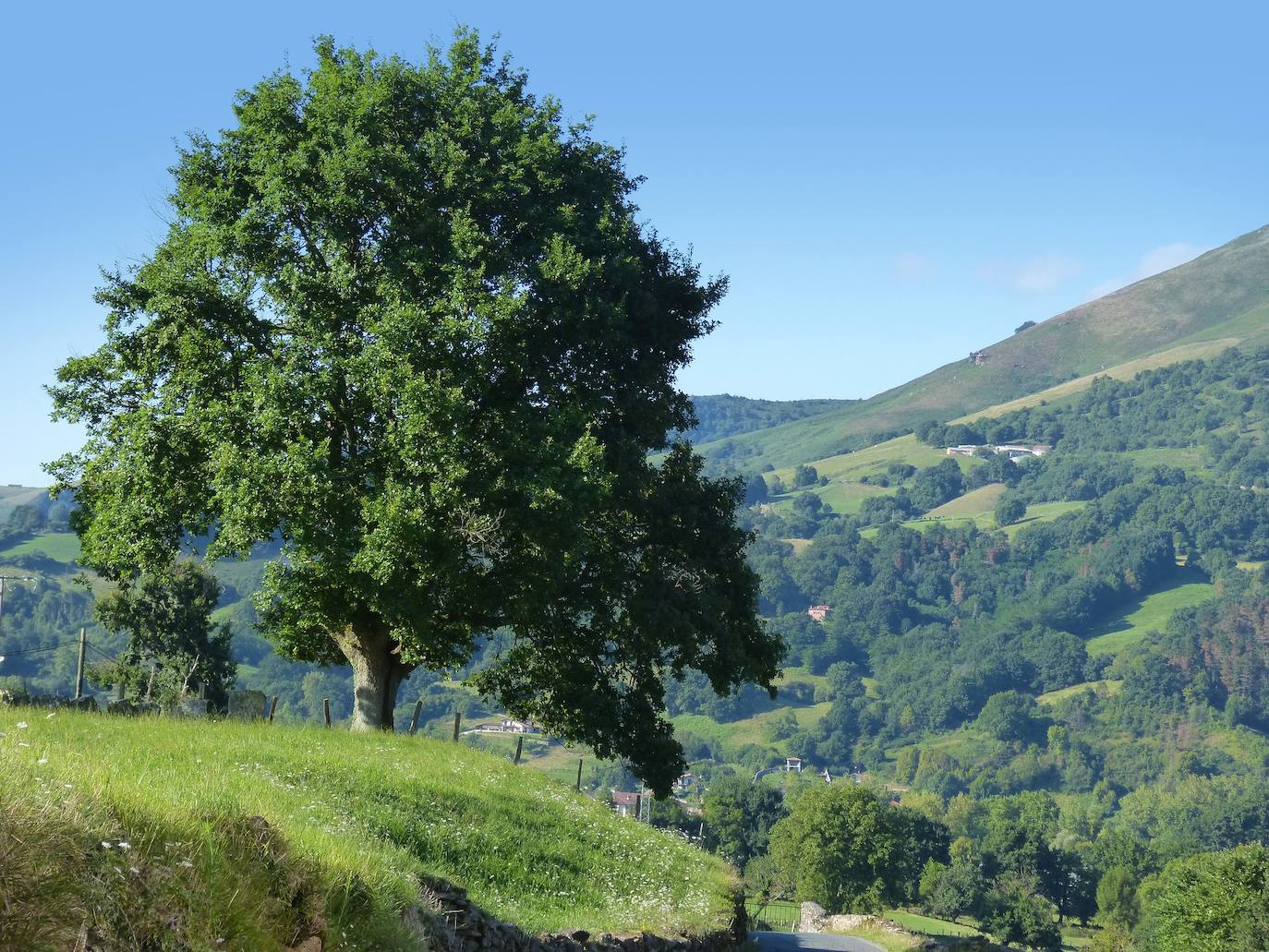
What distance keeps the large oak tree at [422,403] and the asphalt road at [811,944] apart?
832 centimetres

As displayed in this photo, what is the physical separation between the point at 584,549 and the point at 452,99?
42.3 feet

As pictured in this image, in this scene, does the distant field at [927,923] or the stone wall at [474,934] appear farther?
the distant field at [927,923]

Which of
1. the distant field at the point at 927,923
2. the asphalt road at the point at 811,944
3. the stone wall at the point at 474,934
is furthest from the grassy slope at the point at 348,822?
the distant field at the point at 927,923

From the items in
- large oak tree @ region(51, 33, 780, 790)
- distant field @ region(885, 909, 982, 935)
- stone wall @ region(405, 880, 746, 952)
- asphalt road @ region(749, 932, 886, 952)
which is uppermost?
large oak tree @ region(51, 33, 780, 790)

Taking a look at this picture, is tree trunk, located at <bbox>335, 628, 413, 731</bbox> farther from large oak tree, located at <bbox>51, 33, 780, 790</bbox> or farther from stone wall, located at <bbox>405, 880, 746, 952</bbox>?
stone wall, located at <bbox>405, 880, 746, 952</bbox>

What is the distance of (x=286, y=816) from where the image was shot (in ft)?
44.3

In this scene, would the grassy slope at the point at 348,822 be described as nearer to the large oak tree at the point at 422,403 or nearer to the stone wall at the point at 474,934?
the stone wall at the point at 474,934

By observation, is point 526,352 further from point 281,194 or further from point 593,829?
point 593,829

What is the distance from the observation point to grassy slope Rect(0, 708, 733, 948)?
9.64 meters

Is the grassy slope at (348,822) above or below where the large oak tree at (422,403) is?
below

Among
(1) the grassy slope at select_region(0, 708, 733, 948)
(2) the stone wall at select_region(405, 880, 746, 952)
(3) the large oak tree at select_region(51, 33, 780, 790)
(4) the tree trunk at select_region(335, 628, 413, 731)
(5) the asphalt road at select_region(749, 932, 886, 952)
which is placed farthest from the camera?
(5) the asphalt road at select_region(749, 932, 886, 952)

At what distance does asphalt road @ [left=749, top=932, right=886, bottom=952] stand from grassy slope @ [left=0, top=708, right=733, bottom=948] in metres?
8.02

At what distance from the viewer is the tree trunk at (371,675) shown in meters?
35.6

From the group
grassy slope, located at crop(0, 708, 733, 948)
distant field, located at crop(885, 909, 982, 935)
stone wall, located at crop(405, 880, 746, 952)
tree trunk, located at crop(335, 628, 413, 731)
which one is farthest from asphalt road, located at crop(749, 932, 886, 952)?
distant field, located at crop(885, 909, 982, 935)
